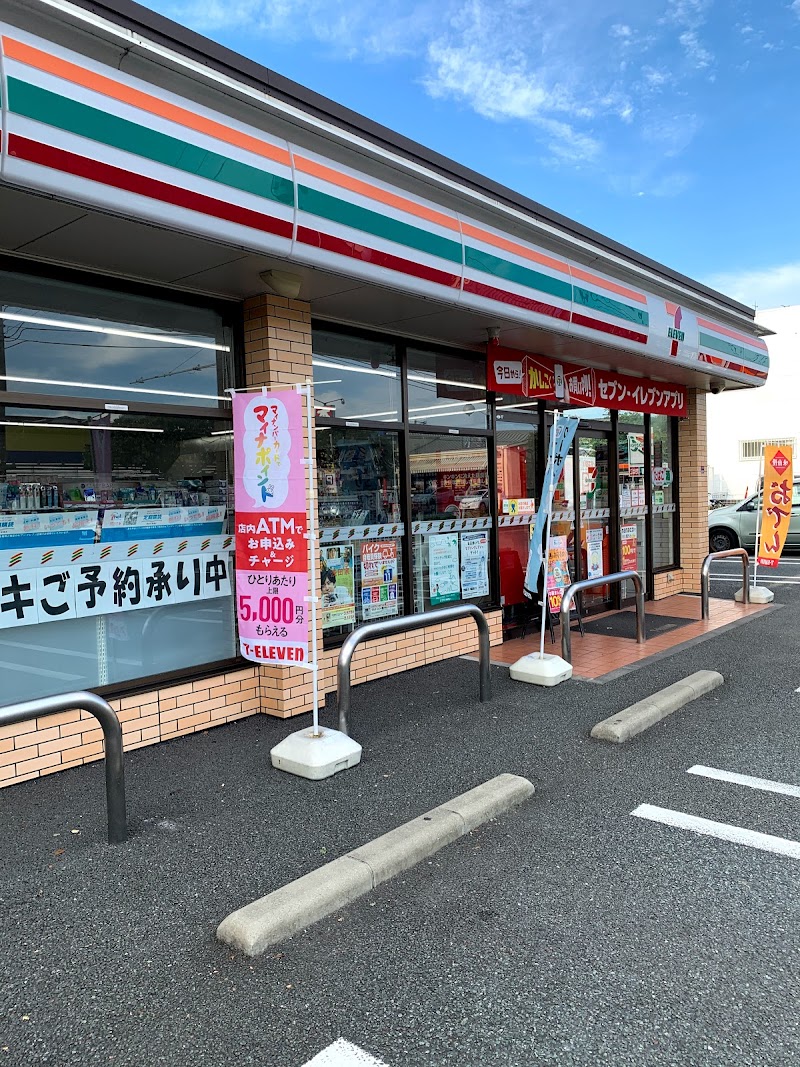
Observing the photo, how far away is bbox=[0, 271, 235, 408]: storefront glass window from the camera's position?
4395 mm

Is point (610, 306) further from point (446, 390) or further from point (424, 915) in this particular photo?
point (424, 915)

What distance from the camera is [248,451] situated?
4.59m

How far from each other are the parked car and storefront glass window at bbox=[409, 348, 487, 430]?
1027cm

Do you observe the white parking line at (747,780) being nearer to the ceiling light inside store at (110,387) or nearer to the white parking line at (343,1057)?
the white parking line at (343,1057)

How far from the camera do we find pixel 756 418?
92.6ft

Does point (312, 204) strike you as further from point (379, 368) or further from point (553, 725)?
point (553, 725)

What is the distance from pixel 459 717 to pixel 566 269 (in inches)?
149

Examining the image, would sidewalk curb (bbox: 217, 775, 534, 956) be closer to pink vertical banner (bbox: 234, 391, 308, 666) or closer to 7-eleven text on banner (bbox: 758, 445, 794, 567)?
pink vertical banner (bbox: 234, 391, 308, 666)

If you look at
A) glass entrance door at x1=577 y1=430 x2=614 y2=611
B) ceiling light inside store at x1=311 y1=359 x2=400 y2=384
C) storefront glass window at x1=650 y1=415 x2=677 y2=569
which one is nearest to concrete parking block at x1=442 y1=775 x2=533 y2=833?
ceiling light inside store at x1=311 y1=359 x2=400 y2=384

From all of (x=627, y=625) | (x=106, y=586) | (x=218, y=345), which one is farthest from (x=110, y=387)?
(x=627, y=625)

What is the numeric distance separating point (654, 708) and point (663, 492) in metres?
6.24

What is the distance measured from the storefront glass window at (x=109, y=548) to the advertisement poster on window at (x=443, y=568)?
2167 millimetres

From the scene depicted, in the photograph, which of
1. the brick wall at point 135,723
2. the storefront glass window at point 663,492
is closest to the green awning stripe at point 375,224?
the brick wall at point 135,723

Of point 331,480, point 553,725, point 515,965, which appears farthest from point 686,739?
point 331,480
